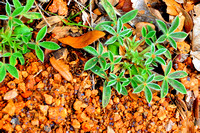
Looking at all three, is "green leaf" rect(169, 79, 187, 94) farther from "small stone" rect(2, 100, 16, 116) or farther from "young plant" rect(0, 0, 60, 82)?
"small stone" rect(2, 100, 16, 116)

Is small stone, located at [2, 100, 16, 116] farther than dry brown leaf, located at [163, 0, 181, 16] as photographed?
No

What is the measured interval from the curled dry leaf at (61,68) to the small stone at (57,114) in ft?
1.02

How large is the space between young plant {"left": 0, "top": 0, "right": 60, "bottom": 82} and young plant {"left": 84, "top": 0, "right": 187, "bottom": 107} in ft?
1.55

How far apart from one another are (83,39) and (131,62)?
59 centimetres

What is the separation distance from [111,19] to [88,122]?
1.13 m

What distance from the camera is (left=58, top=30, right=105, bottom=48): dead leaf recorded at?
2084 millimetres

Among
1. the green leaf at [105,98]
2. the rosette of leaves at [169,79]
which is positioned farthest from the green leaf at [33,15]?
the rosette of leaves at [169,79]

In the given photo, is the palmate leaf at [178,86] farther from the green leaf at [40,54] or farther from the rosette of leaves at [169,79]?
the green leaf at [40,54]

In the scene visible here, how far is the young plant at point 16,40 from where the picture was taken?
1824 mm

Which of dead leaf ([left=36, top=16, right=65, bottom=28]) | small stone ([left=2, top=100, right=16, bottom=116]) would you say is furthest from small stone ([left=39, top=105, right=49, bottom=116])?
dead leaf ([left=36, top=16, right=65, bottom=28])

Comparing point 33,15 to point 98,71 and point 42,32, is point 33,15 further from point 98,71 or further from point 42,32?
point 98,71

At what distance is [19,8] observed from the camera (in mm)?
1813

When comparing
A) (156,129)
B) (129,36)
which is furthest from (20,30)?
(156,129)

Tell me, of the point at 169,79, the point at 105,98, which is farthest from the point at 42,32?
the point at 169,79
